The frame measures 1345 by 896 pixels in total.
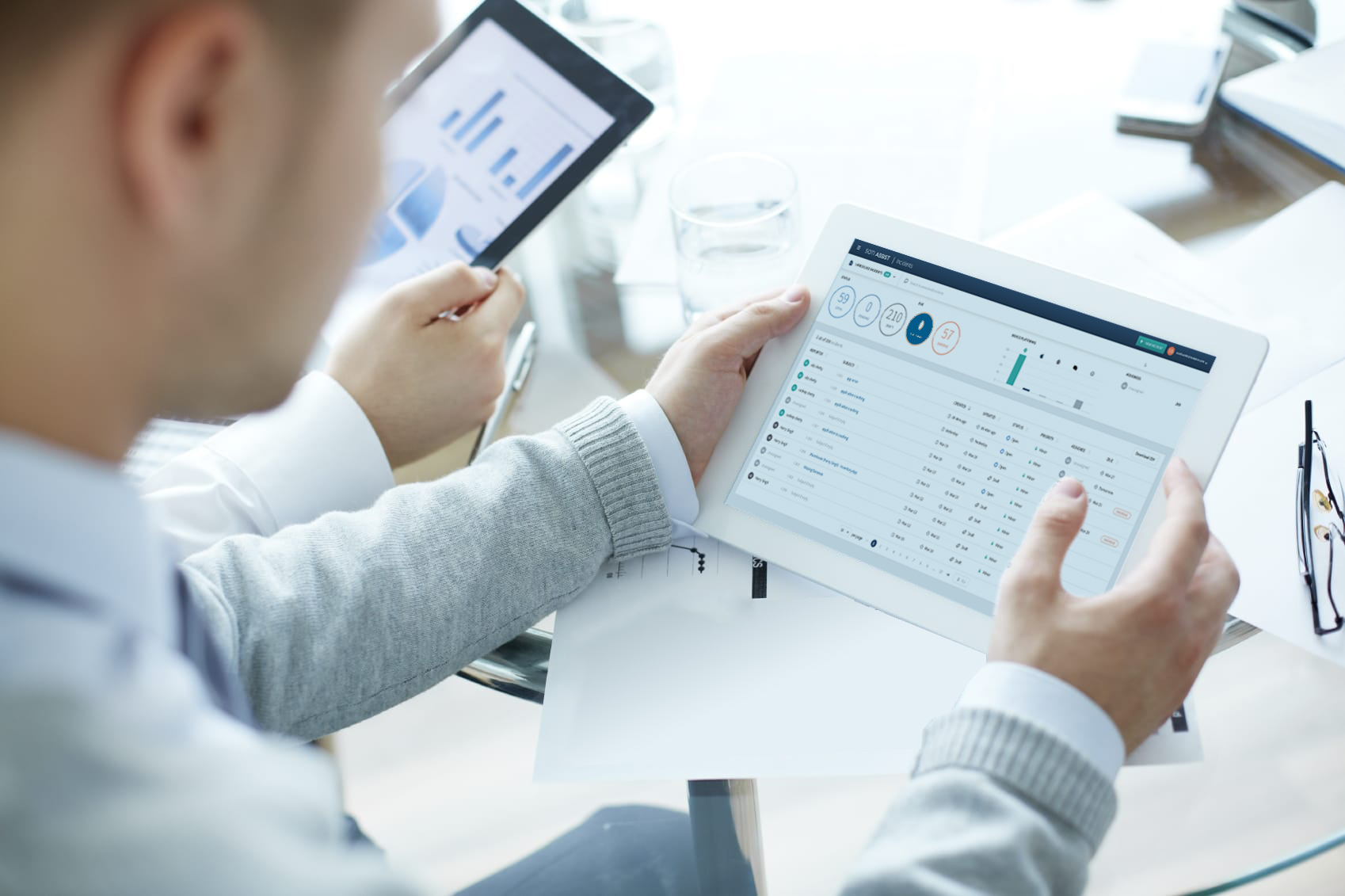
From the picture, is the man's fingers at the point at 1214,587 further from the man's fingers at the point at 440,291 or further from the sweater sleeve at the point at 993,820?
the man's fingers at the point at 440,291

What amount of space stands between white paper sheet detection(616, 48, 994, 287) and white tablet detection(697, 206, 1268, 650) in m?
0.19

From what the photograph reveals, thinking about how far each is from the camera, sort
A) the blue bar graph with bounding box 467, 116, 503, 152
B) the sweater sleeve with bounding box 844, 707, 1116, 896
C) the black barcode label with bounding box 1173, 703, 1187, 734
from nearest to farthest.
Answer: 1. the sweater sleeve with bounding box 844, 707, 1116, 896
2. the black barcode label with bounding box 1173, 703, 1187, 734
3. the blue bar graph with bounding box 467, 116, 503, 152

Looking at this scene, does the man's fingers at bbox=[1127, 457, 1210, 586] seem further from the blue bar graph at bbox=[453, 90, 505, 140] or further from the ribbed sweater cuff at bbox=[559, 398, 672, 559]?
the blue bar graph at bbox=[453, 90, 505, 140]

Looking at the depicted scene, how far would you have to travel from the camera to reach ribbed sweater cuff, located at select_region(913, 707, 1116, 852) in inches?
22.6

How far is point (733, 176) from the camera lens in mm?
1010

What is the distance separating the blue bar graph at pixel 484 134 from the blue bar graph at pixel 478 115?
0.01m

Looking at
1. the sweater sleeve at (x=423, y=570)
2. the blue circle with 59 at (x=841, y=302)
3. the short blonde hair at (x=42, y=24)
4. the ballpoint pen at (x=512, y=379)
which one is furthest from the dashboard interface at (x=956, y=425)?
the short blonde hair at (x=42, y=24)

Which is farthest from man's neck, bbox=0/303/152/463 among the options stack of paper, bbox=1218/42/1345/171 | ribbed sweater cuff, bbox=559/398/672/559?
stack of paper, bbox=1218/42/1345/171

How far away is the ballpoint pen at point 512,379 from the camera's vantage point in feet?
3.05

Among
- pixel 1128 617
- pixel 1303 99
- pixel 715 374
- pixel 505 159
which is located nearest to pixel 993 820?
pixel 1128 617

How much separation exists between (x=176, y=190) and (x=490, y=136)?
0.60m

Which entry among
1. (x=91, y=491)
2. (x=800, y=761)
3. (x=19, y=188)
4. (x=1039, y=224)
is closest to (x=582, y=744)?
(x=800, y=761)

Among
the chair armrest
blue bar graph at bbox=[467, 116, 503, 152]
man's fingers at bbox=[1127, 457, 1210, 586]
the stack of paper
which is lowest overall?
the chair armrest

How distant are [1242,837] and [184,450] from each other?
2.86 ft
